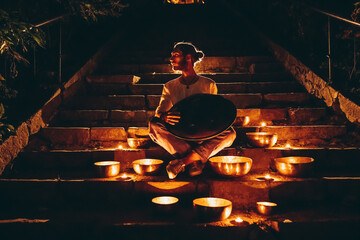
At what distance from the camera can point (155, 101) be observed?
180 inches

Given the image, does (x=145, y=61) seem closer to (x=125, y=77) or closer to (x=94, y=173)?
(x=125, y=77)

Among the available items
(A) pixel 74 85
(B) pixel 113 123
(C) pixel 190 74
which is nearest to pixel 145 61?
(A) pixel 74 85

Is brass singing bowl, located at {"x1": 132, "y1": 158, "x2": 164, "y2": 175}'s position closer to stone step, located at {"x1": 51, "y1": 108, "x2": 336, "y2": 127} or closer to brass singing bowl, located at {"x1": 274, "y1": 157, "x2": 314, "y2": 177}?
stone step, located at {"x1": 51, "y1": 108, "x2": 336, "y2": 127}

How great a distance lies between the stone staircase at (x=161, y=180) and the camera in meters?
2.36

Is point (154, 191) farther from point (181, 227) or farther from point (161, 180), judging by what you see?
point (181, 227)

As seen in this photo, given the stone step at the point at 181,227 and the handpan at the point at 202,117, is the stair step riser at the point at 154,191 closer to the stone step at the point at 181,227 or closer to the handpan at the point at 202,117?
the stone step at the point at 181,227

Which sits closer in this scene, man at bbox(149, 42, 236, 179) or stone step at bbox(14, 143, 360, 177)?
man at bbox(149, 42, 236, 179)

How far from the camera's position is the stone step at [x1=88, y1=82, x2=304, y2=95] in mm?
4773

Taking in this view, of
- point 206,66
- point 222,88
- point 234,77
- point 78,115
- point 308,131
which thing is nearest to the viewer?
point 308,131

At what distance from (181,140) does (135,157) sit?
753 millimetres

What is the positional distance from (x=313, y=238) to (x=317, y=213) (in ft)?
1.16

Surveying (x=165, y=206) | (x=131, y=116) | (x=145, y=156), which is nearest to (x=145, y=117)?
(x=131, y=116)

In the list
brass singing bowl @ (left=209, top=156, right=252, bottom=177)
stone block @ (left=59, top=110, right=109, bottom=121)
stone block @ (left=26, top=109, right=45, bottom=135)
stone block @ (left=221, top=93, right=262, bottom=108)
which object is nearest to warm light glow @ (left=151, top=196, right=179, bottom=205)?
brass singing bowl @ (left=209, top=156, right=252, bottom=177)

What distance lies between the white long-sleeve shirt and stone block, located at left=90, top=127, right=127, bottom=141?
783 mm
